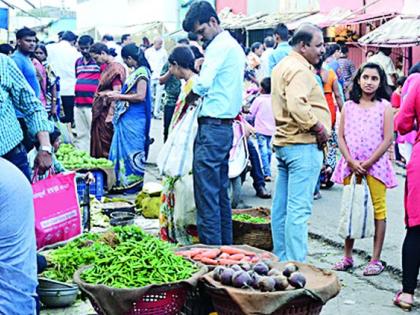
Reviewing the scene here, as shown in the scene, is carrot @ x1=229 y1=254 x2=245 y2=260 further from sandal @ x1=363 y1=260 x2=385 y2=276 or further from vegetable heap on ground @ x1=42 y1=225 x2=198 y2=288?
sandal @ x1=363 y1=260 x2=385 y2=276

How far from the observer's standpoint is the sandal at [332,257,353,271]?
7012 mm

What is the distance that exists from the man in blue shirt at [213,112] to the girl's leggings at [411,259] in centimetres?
164

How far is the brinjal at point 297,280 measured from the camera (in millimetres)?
4605

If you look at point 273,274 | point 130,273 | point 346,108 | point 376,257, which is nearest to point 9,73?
point 130,273

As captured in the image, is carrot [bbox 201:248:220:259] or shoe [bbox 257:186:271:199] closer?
carrot [bbox 201:248:220:259]

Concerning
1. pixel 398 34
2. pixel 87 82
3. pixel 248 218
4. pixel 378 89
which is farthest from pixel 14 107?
pixel 398 34

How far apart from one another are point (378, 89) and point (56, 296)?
132 inches

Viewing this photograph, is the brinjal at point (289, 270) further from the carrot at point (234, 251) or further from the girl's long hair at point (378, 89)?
the girl's long hair at point (378, 89)

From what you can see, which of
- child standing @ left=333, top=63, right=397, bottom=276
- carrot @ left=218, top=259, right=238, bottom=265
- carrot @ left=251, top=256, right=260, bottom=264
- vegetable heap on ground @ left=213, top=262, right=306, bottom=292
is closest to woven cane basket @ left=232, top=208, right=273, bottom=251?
child standing @ left=333, top=63, right=397, bottom=276

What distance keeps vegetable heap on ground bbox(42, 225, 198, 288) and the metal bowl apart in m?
0.19

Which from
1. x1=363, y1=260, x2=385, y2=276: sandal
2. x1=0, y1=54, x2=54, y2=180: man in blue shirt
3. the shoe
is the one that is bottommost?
x1=363, y1=260, x2=385, y2=276: sandal

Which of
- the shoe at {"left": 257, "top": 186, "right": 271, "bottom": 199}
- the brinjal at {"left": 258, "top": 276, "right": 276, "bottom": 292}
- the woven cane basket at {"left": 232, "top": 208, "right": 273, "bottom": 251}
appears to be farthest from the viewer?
the shoe at {"left": 257, "top": 186, "right": 271, "bottom": 199}

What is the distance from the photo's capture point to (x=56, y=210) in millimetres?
→ 6320

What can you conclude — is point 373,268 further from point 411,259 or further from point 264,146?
point 264,146
